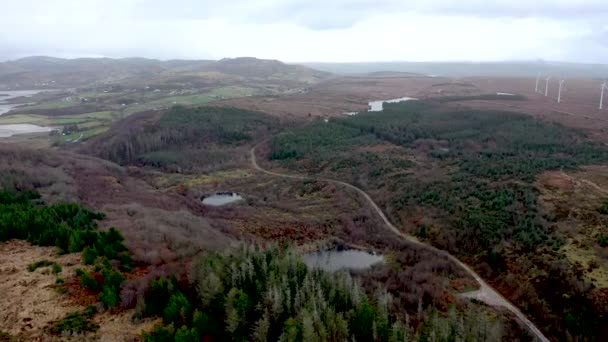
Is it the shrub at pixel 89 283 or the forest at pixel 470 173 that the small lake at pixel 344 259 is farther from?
the shrub at pixel 89 283

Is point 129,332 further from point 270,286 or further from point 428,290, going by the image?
point 428,290

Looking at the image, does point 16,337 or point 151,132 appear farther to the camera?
point 151,132

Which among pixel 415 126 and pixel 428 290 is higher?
pixel 415 126

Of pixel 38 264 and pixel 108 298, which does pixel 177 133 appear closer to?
pixel 38 264

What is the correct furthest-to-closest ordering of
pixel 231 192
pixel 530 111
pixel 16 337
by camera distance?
pixel 530 111, pixel 231 192, pixel 16 337

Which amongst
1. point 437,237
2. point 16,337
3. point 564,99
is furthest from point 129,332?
point 564,99

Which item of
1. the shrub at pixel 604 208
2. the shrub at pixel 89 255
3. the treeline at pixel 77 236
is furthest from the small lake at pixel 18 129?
the shrub at pixel 604 208

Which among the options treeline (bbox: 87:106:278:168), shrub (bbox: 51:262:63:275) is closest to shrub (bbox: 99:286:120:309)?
shrub (bbox: 51:262:63:275)

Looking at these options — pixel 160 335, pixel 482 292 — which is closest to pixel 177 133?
pixel 482 292
